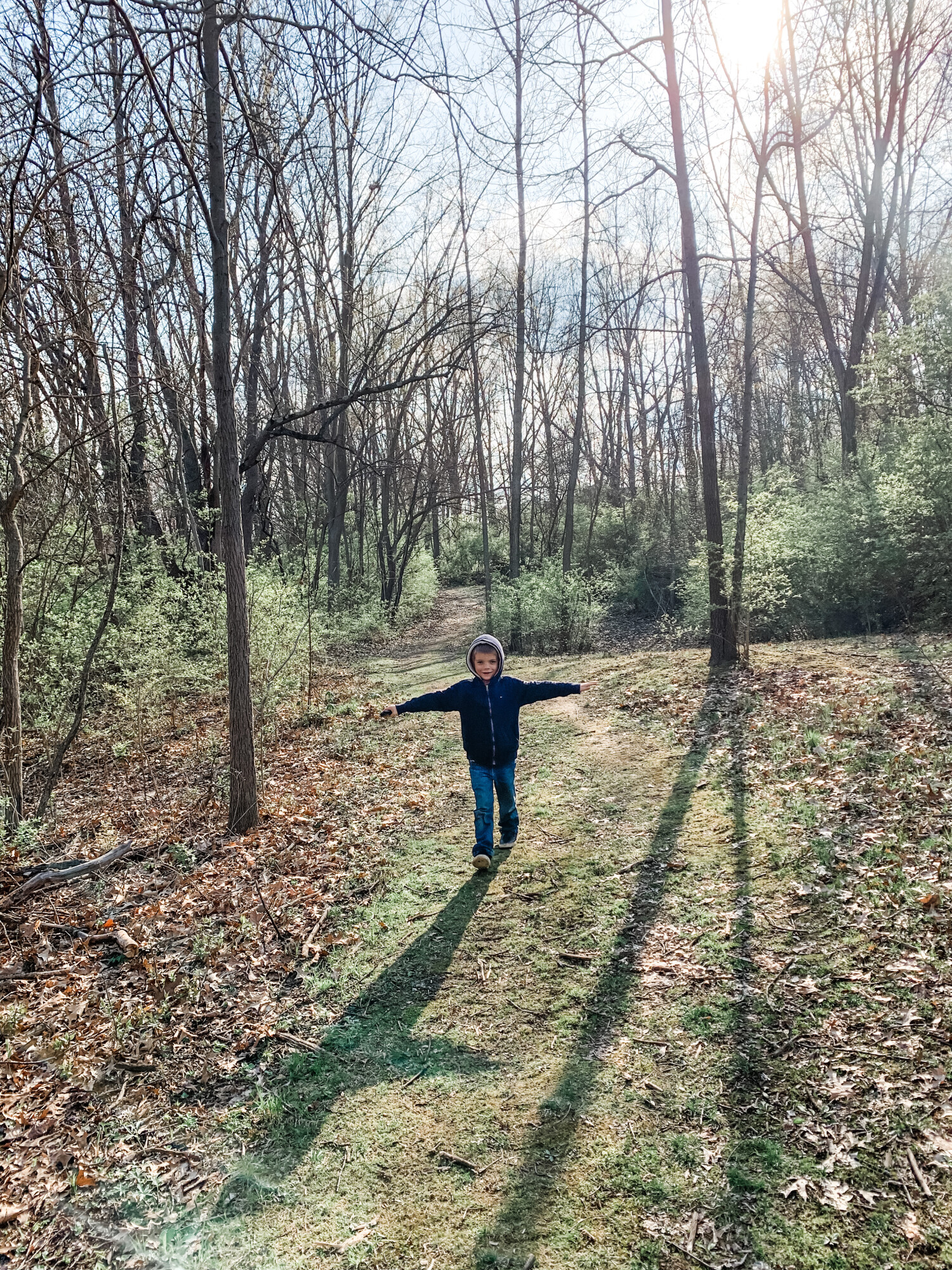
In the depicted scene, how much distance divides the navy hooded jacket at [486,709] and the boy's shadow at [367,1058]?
4.52 feet

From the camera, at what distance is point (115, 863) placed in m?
6.17

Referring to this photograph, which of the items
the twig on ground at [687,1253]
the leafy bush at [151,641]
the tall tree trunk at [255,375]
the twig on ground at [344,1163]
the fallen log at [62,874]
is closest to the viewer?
the twig on ground at [687,1253]

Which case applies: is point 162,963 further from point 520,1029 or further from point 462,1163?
point 462,1163

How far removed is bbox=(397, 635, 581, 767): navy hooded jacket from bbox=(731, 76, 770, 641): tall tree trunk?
18.8 feet

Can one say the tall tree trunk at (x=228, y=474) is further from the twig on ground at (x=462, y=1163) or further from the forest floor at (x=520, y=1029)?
the twig on ground at (x=462, y=1163)

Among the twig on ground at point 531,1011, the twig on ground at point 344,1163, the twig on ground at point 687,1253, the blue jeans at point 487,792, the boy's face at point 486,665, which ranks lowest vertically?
the twig on ground at point 344,1163

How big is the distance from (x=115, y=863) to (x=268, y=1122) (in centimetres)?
369

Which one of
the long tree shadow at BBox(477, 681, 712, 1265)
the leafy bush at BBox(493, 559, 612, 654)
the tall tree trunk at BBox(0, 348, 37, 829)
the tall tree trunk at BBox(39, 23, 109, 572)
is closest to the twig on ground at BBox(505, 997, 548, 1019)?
the long tree shadow at BBox(477, 681, 712, 1265)

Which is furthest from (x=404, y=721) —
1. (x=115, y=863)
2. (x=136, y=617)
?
(x=115, y=863)

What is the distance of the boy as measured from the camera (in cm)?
538

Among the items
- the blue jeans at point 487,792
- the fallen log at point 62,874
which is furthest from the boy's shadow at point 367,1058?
the fallen log at point 62,874

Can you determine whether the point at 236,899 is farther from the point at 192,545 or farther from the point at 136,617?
the point at 192,545

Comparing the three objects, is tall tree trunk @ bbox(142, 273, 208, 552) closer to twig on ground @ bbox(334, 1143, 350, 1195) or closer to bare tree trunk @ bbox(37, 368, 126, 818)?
bare tree trunk @ bbox(37, 368, 126, 818)

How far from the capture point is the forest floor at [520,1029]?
2.62 metres
